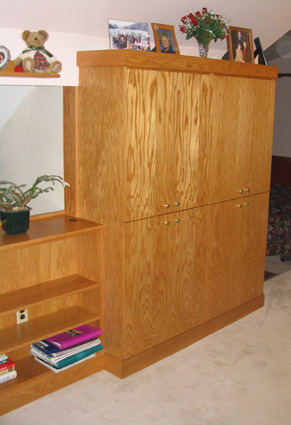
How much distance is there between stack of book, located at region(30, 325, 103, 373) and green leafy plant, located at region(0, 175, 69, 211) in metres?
0.80

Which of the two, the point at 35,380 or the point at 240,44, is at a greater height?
the point at 240,44

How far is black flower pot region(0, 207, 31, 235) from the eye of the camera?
262cm

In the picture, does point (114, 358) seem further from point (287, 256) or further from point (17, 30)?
point (287, 256)

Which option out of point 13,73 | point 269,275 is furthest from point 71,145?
point 269,275

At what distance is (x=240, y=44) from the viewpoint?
3562 millimetres

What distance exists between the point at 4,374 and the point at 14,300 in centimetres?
Answer: 38

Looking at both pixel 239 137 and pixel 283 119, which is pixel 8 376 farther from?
pixel 283 119

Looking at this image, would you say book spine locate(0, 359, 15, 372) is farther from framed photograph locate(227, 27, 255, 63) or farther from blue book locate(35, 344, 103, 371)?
framed photograph locate(227, 27, 255, 63)

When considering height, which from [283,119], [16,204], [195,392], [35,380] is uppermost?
[283,119]

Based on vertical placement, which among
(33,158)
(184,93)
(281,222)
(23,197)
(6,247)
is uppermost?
(184,93)

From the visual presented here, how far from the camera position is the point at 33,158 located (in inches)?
114

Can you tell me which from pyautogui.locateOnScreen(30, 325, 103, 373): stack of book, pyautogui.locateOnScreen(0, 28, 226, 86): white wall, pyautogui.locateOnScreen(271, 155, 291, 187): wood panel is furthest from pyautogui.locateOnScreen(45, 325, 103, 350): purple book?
pyautogui.locateOnScreen(271, 155, 291, 187): wood panel

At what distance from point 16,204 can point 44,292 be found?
0.51 metres

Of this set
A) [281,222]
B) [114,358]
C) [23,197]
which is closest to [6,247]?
[23,197]
